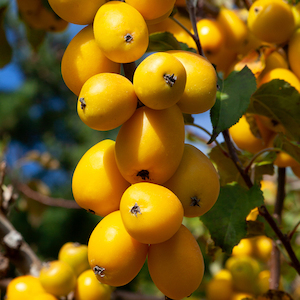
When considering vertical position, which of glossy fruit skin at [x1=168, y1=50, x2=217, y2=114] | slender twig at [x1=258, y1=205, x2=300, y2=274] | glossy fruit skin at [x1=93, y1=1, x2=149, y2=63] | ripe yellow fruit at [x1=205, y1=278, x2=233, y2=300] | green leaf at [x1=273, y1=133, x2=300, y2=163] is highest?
glossy fruit skin at [x1=93, y1=1, x2=149, y2=63]

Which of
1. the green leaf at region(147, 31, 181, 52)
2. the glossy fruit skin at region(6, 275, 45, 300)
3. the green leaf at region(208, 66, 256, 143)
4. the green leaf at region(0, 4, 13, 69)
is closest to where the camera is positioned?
the green leaf at region(208, 66, 256, 143)

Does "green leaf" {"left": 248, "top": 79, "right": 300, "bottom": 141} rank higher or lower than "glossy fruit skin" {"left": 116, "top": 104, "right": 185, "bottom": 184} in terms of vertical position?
lower

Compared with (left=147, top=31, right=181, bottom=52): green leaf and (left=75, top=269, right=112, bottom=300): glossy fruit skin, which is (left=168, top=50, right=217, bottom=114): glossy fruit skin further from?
(left=75, top=269, right=112, bottom=300): glossy fruit skin

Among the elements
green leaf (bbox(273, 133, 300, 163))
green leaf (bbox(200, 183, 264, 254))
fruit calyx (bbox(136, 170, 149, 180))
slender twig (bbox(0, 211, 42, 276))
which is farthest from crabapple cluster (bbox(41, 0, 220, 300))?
slender twig (bbox(0, 211, 42, 276))

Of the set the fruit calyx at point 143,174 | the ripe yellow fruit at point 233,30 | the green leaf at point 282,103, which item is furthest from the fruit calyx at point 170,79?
the ripe yellow fruit at point 233,30

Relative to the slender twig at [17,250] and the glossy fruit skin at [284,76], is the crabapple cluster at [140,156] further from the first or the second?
the slender twig at [17,250]

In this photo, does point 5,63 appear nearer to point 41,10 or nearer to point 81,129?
point 41,10

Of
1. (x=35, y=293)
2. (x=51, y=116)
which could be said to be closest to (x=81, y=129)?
(x=51, y=116)
